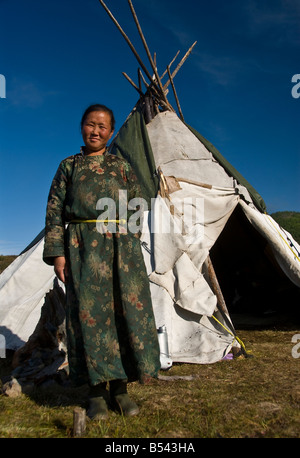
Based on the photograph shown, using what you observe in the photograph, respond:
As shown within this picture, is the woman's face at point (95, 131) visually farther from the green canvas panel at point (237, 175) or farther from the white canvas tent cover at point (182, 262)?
the green canvas panel at point (237, 175)

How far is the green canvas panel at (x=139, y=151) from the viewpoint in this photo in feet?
14.1

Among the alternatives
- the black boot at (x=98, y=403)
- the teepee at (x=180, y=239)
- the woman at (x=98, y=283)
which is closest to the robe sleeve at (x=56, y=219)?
the woman at (x=98, y=283)

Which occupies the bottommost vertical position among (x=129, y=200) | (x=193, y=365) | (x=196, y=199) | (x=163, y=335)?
(x=193, y=365)

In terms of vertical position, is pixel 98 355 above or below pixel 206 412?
above

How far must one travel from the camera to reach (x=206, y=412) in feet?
6.62

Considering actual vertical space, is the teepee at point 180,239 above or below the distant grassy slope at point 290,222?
below

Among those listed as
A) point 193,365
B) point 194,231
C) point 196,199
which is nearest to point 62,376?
point 193,365

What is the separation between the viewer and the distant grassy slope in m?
15.3

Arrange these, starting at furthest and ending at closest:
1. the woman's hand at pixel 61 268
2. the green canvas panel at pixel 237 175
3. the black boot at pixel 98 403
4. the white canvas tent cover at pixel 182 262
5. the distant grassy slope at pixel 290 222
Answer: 1. the distant grassy slope at pixel 290 222
2. the green canvas panel at pixel 237 175
3. the white canvas tent cover at pixel 182 262
4. the woman's hand at pixel 61 268
5. the black boot at pixel 98 403

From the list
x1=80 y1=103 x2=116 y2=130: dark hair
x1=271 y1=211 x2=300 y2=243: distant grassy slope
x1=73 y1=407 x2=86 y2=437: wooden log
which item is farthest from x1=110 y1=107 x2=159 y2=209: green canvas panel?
x1=271 y1=211 x2=300 y2=243: distant grassy slope

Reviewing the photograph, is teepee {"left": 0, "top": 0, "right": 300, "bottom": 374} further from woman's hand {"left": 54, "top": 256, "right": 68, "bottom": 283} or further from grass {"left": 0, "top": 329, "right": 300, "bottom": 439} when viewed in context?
woman's hand {"left": 54, "top": 256, "right": 68, "bottom": 283}
